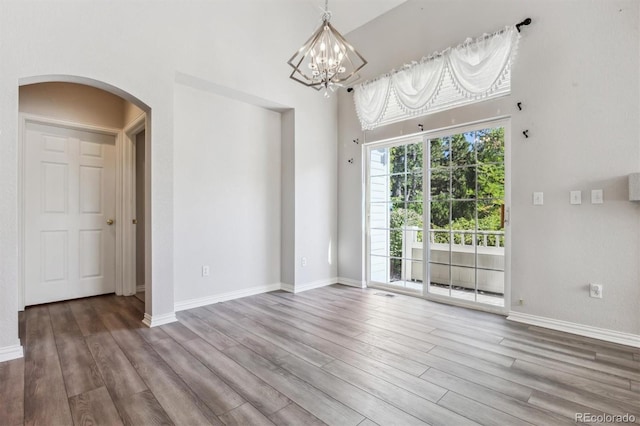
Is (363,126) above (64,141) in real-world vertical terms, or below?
above

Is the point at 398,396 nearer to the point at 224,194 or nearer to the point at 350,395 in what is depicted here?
the point at 350,395

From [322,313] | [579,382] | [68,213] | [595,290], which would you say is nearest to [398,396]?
[579,382]

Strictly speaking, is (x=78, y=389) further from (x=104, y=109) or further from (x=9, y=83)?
(x=104, y=109)

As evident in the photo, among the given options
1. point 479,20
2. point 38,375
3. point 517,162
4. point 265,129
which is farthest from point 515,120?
point 38,375

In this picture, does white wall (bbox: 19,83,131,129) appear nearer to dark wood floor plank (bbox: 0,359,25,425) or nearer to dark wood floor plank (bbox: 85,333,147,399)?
dark wood floor plank (bbox: 85,333,147,399)

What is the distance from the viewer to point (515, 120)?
311cm

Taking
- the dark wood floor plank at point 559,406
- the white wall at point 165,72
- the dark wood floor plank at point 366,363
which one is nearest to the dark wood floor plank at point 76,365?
the white wall at point 165,72

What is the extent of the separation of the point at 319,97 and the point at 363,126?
2.67 ft

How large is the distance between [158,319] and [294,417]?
2.00m

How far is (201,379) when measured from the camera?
79.7 inches

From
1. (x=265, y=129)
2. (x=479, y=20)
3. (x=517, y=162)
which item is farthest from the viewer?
(x=265, y=129)

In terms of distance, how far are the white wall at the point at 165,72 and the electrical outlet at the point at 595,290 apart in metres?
3.06

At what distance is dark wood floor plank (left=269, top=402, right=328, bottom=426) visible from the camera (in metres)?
1.59

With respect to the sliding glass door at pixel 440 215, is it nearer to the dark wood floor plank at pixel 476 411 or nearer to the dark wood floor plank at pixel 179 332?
the dark wood floor plank at pixel 476 411
